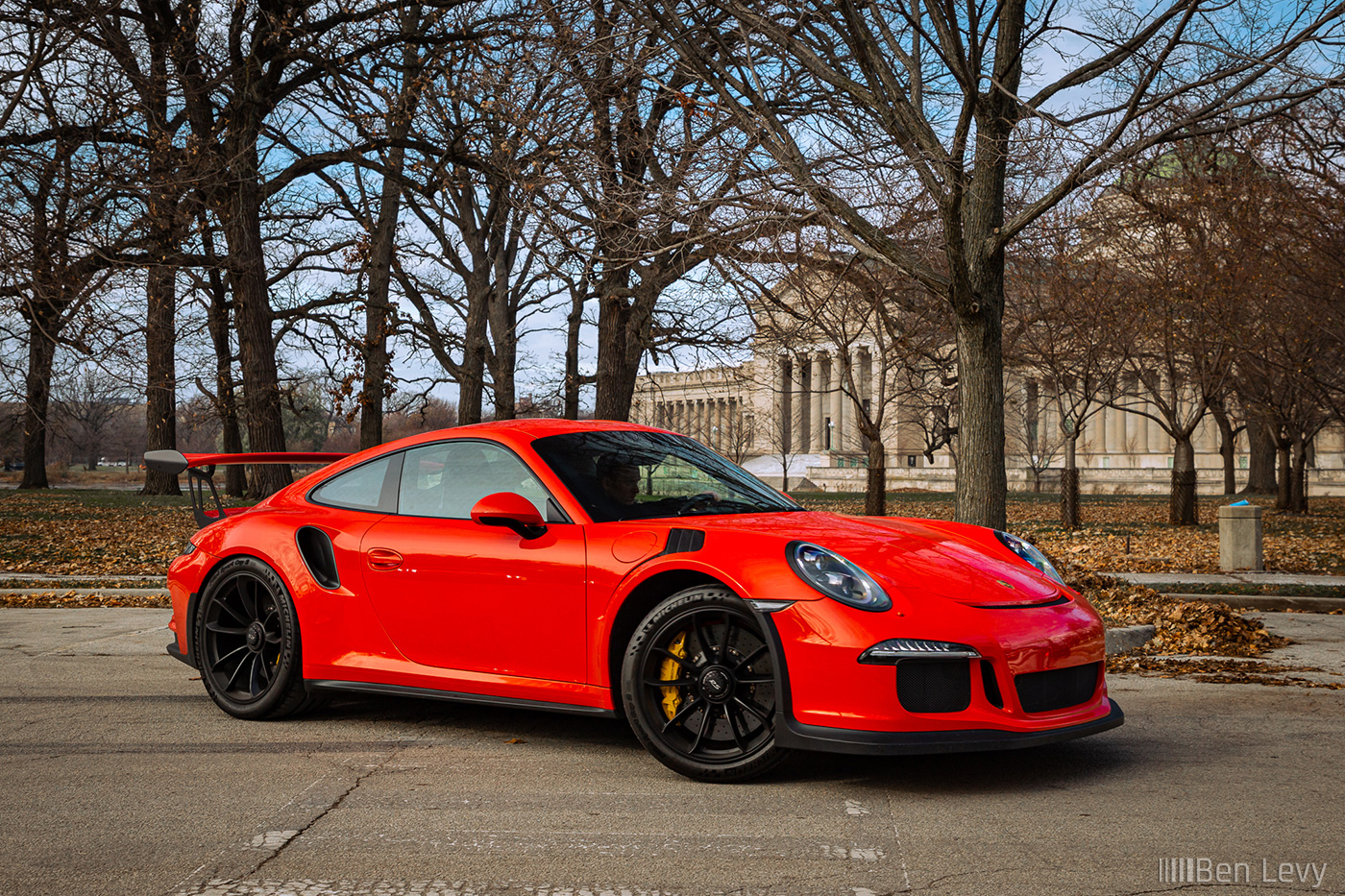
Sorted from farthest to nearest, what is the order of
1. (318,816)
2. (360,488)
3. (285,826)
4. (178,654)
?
(178,654) → (360,488) → (318,816) → (285,826)

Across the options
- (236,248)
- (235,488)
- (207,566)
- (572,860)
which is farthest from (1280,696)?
(235,488)

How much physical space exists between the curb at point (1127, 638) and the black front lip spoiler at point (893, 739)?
4446 millimetres

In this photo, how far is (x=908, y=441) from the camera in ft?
276

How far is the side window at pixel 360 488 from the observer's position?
5.95m

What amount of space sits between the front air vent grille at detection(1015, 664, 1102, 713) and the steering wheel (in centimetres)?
171

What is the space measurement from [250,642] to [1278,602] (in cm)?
974

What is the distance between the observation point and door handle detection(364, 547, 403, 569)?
18.1 feet

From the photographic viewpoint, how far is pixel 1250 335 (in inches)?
930

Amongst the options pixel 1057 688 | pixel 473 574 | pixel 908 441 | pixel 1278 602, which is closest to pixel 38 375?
pixel 473 574

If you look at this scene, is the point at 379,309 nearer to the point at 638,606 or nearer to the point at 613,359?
the point at 613,359

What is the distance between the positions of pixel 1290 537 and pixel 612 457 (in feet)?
60.6

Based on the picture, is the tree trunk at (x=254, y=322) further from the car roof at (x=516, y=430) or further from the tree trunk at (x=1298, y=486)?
the tree trunk at (x=1298, y=486)

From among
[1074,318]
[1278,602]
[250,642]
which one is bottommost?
[1278,602]

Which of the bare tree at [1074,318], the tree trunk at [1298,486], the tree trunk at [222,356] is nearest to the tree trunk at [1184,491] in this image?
the bare tree at [1074,318]
